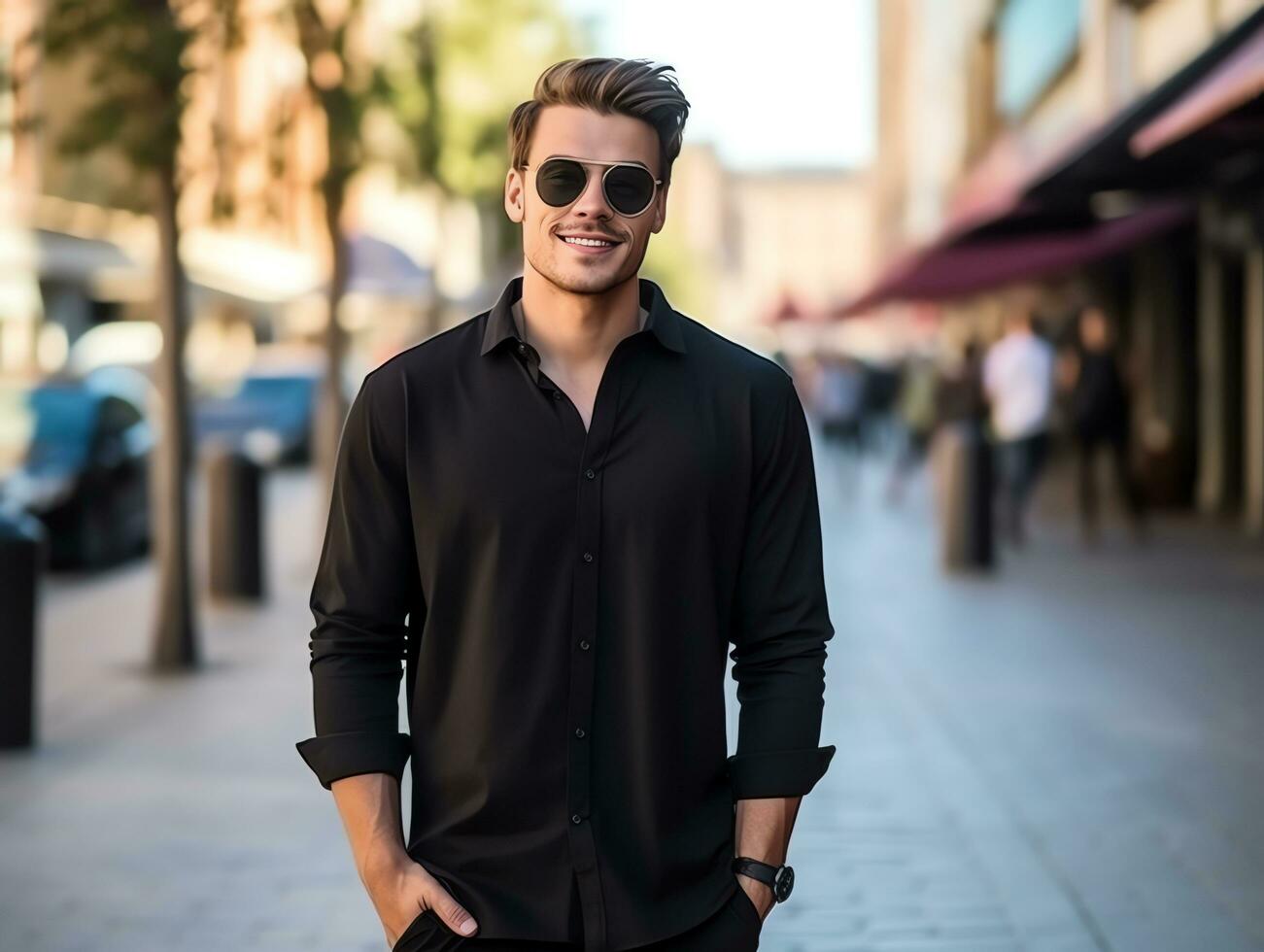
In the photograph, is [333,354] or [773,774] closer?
[773,774]

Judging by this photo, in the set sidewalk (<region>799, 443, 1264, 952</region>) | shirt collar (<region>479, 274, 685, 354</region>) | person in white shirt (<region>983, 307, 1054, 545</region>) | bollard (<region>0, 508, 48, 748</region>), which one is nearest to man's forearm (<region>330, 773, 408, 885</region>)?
shirt collar (<region>479, 274, 685, 354</region>)

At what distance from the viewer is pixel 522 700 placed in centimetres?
278

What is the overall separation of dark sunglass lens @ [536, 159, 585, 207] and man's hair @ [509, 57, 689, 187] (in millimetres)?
64

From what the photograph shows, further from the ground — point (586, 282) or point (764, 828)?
point (586, 282)

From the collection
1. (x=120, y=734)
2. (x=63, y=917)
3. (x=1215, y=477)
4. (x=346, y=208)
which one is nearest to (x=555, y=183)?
(x=63, y=917)

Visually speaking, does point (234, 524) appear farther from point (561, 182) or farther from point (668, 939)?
point (668, 939)

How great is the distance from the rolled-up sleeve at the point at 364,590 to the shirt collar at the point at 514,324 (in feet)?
0.45

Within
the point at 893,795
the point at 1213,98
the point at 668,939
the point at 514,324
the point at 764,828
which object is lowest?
the point at 893,795

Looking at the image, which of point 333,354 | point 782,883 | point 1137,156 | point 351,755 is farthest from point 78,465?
point 782,883

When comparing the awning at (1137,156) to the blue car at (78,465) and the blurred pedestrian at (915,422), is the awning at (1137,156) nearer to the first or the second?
the blue car at (78,465)

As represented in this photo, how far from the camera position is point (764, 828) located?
288 cm

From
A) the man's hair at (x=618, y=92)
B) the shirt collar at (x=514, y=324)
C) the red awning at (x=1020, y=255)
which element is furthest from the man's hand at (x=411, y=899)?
the red awning at (x=1020, y=255)

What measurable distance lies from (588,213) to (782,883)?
2.91 ft

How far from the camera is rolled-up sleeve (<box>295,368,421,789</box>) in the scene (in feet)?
9.32
